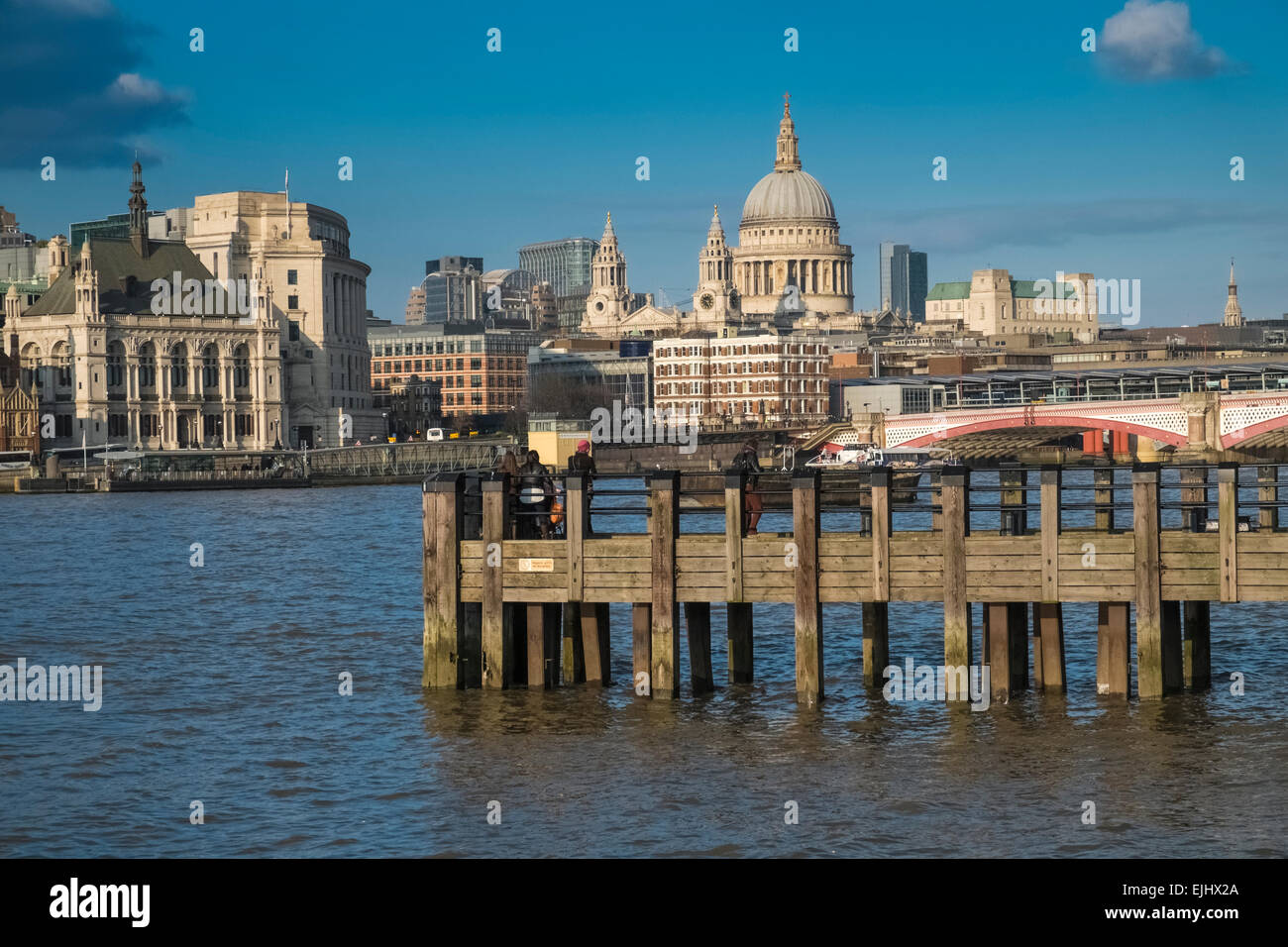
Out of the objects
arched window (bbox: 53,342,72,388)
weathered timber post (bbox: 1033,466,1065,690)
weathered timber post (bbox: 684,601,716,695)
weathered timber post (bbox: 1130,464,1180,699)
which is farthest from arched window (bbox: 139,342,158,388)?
weathered timber post (bbox: 1130,464,1180,699)

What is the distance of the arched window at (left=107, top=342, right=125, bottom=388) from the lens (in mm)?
144875

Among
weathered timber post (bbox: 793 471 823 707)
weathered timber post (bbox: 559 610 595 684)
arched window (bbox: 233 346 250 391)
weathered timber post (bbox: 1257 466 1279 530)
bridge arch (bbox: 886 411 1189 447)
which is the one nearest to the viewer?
weathered timber post (bbox: 793 471 823 707)

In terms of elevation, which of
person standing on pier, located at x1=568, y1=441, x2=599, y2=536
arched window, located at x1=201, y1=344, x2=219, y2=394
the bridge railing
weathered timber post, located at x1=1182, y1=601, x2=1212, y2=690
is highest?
arched window, located at x1=201, y1=344, x2=219, y2=394

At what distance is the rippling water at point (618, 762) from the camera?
62.5 ft

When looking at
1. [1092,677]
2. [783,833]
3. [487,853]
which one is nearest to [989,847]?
[783,833]

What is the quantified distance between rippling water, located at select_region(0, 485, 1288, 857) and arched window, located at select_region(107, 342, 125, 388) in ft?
372

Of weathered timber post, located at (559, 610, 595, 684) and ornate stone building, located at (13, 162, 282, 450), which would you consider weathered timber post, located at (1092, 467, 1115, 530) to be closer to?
weathered timber post, located at (559, 610, 595, 684)

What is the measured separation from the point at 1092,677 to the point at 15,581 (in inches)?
1223

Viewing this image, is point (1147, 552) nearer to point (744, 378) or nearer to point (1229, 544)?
point (1229, 544)

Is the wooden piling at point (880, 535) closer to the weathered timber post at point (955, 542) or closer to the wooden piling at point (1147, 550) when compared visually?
the weathered timber post at point (955, 542)
